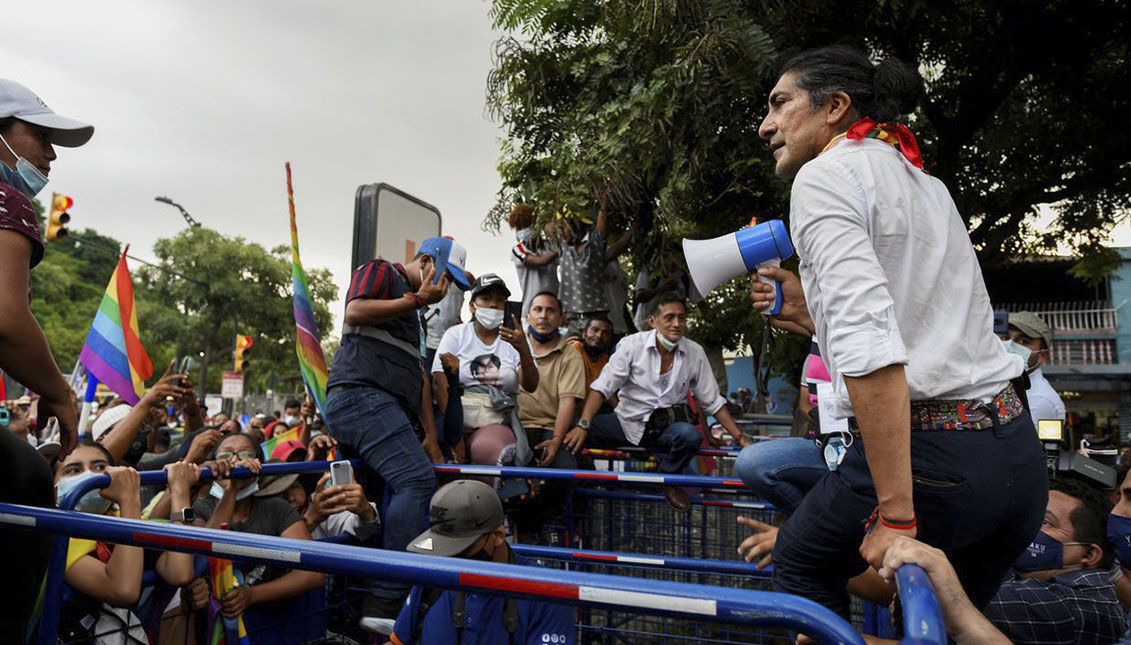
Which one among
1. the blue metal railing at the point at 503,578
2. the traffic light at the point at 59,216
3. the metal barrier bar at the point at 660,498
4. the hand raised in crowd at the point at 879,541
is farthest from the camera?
the traffic light at the point at 59,216

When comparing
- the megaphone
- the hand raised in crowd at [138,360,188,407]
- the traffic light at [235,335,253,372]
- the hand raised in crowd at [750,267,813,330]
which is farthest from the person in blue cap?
the traffic light at [235,335,253,372]

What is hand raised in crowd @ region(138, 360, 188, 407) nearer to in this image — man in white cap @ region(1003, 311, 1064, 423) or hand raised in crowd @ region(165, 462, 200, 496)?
hand raised in crowd @ region(165, 462, 200, 496)

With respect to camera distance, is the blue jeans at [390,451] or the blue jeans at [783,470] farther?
the blue jeans at [390,451]

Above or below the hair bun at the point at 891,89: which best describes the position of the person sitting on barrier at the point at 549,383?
below

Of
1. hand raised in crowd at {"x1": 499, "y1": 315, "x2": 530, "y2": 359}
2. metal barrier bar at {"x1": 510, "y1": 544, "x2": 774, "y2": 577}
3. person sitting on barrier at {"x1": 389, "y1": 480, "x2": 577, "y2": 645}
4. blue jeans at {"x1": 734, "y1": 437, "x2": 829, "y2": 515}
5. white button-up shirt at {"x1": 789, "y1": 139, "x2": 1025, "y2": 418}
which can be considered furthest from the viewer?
hand raised in crowd at {"x1": 499, "y1": 315, "x2": 530, "y2": 359}

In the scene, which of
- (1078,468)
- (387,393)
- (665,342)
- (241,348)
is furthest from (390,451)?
(241,348)

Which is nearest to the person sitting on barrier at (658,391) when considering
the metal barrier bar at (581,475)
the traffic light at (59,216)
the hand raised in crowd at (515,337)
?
the hand raised in crowd at (515,337)

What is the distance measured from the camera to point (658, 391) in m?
5.59

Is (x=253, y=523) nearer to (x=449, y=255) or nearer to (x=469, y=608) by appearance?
(x=469, y=608)

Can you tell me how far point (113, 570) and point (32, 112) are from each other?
60.2 inches

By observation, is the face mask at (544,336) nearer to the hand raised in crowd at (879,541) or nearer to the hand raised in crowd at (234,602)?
the hand raised in crowd at (234,602)

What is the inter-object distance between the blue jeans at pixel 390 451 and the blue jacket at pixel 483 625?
2.67ft

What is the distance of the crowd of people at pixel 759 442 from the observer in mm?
1734

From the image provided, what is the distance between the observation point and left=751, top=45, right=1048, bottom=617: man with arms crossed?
1638 millimetres
